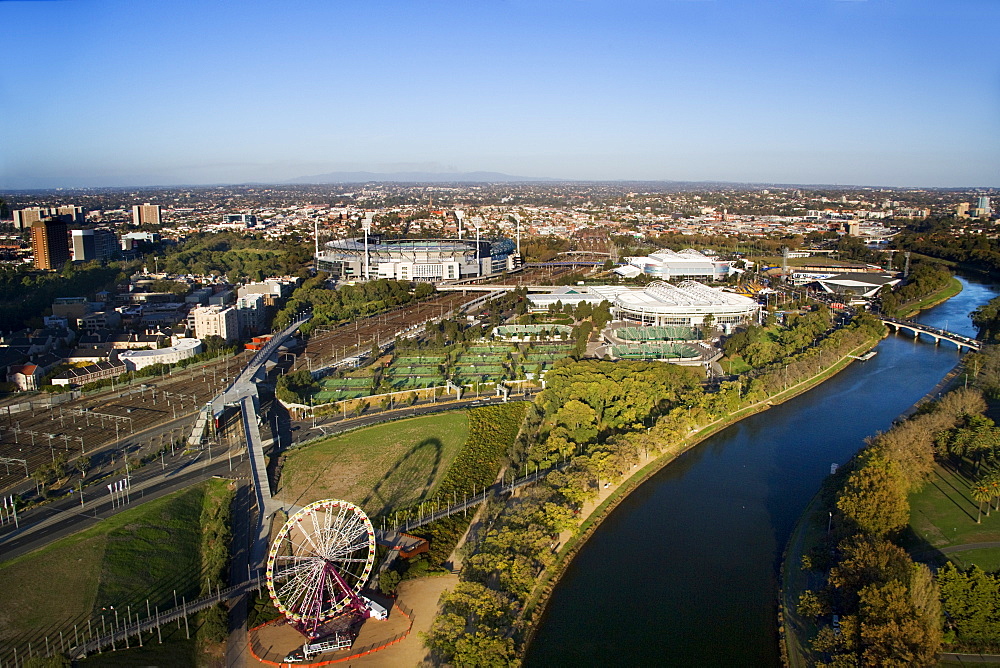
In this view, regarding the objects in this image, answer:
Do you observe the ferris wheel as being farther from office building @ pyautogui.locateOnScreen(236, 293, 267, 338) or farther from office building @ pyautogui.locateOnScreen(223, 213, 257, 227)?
office building @ pyautogui.locateOnScreen(223, 213, 257, 227)

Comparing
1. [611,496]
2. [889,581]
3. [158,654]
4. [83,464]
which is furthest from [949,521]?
[83,464]

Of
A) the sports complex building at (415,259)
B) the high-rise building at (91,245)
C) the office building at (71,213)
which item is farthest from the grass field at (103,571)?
the office building at (71,213)

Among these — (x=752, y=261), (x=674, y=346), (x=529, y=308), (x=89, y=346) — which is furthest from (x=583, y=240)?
(x=89, y=346)

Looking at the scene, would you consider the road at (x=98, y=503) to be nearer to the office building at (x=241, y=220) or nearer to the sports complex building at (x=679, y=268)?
the sports complex building at (x=679, y=268)

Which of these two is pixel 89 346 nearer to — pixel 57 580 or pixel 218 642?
pixel 57 580

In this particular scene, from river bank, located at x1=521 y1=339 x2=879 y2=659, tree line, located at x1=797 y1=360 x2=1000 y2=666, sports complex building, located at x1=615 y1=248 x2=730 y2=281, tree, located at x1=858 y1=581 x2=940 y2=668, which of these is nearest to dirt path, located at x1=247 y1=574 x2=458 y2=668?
river bank, located at x1=521 y1=339 x2=879 y2=659

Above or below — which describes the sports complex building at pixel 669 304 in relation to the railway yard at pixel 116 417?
above

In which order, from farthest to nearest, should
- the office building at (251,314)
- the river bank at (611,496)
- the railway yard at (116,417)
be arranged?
the office building at (251,314) → the railway yard at (116,417) → the river bank at (611,496)
